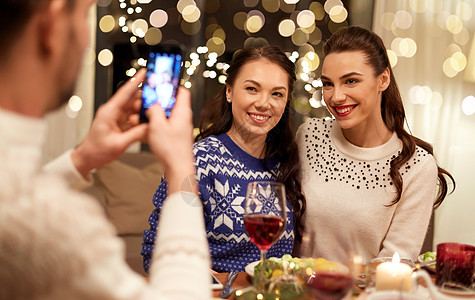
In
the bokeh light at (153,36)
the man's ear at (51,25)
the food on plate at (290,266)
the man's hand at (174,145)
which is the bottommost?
the food on plate at (290,266)

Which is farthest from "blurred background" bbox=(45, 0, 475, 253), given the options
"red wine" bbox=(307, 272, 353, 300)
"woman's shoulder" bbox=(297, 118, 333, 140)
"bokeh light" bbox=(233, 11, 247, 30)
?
"red wine" bbox=(307, 272, 353, 300)

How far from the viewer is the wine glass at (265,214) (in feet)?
3.63

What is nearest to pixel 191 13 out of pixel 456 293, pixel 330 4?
pixel 330 4

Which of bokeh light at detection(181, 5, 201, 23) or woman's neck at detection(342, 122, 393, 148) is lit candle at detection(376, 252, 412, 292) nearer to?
woman's neck at detection(342, 122, 393, 148)

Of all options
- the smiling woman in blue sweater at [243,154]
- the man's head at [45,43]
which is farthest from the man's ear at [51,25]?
the smiling woman in blue sweater at [243,154]

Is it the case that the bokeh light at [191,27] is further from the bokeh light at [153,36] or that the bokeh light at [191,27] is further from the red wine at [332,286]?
the red wine at [332,286]

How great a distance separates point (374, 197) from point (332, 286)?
3.72ft

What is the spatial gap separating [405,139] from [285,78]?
53 centimetres

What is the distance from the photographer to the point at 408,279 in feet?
3.28

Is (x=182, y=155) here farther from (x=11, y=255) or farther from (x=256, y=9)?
(x=256, y=9)

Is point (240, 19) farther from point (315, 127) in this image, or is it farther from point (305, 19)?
point (315, 127)

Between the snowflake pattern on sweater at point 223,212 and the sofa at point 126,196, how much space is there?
4.49 feet

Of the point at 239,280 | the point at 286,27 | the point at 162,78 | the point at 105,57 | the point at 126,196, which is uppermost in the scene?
the point at 286,27

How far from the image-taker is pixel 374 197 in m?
1.90
